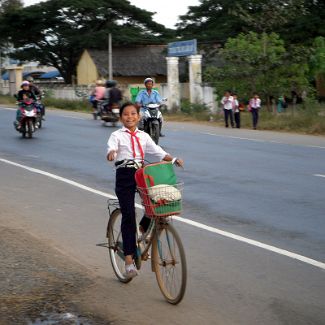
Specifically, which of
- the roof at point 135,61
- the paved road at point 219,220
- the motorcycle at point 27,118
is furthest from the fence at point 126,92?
the paved road at point 219,220

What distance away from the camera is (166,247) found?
580 centimetres

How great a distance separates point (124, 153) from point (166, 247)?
958 millimetres

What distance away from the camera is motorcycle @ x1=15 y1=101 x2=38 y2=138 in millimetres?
20484

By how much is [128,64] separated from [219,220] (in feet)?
178

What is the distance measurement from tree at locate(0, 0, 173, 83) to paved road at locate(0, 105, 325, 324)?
41.2 m

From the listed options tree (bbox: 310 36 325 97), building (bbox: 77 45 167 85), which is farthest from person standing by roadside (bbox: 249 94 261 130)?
building (bbox: 77 45 167 85)

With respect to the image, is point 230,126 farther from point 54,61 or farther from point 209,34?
point 54,61

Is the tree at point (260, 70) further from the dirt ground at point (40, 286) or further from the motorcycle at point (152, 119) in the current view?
the dirt ground at point (40, 286)

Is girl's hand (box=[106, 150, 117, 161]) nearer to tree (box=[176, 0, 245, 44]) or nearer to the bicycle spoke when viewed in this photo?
the bicycle spoke

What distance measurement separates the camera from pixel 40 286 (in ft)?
20.2

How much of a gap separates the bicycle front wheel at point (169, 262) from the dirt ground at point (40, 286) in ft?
2.18

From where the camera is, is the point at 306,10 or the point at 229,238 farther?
the point at 306,10

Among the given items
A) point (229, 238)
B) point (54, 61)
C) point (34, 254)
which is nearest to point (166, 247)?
point (34, 254)

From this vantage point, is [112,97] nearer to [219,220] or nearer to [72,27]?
[219,220]
